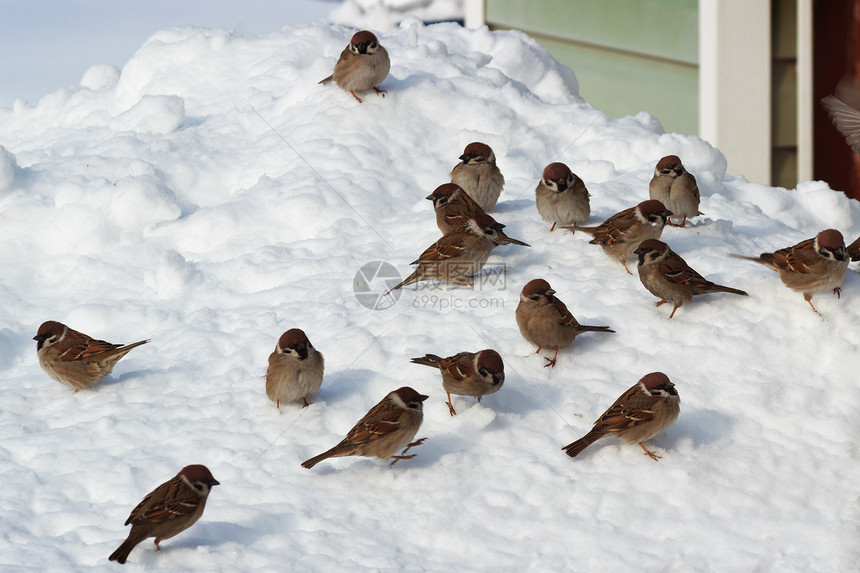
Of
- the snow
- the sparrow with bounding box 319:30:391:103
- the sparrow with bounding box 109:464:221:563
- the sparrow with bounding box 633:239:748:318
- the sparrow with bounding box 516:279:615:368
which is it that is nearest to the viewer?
the sparrow with bounding box 109:464:221:563

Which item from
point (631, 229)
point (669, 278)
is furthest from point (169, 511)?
point (631, 229)

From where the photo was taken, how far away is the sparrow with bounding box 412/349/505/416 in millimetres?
4734

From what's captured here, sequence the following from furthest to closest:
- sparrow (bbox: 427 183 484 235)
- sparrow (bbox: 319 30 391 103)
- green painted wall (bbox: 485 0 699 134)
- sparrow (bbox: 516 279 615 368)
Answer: green painted wall (bbox: 485 0 699 134), sparrow (bbox: 319 30 391 103), sparrow (bbox: 427 183 484 235), sparrow (bbox: 516 279 615 368)

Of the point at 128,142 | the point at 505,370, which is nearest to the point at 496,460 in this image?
the point at 505,370

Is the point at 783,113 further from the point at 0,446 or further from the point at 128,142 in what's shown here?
the point at 0,446

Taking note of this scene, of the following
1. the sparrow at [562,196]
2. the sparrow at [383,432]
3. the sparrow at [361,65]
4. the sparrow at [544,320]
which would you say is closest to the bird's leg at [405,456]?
the sparrow at [383,432]

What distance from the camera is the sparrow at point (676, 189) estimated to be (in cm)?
639

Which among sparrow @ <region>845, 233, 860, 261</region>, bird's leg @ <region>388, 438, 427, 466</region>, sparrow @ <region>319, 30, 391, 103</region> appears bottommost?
bird's leg @ <region>388, 438, 427, 466</region>

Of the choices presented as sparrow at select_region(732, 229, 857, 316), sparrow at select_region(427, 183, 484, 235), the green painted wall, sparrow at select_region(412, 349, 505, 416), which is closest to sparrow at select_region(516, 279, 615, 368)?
sparrow at select_region(412, 349, 505, 416)

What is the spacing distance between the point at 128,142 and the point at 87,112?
1.85 meters

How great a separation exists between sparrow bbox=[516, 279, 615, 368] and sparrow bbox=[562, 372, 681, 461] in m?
0.72

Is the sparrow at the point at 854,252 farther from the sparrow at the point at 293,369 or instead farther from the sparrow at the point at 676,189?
the sparrow at the point at 293,369

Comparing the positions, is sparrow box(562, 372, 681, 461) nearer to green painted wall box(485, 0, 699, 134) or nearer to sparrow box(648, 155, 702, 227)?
sparrow box(648, 155, 702, 227)

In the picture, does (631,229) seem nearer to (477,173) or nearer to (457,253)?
(457,253)
